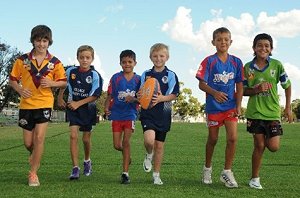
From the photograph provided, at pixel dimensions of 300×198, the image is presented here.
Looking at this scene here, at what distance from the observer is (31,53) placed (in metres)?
6.81

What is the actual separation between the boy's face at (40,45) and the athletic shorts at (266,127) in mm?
3132

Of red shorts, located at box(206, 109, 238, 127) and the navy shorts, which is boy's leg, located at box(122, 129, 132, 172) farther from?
red shorts, located at box(206, 109, 238, 127)

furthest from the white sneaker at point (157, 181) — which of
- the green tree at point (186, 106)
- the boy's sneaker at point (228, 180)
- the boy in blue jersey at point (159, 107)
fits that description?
the green tree at point (186, 106)

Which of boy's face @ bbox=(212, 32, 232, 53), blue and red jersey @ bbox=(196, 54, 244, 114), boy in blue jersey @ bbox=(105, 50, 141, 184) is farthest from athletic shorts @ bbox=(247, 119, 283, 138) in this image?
boy in blue jersey @ bbox=(105, 50, 141, 184)

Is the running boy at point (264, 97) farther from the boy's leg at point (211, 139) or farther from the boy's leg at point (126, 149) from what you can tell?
the boy's leg at point (126, 149)

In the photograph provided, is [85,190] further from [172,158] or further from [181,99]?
[181,99]

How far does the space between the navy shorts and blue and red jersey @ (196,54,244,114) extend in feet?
6.39

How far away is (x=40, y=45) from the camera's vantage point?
21.9ft

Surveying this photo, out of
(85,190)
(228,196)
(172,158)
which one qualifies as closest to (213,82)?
(228,196)

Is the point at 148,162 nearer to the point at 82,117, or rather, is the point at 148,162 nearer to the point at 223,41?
the point at 82,117

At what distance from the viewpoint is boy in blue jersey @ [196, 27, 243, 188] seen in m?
6.62

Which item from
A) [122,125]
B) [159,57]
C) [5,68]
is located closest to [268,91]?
[159,57]

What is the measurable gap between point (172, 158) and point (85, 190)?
4.75 meters

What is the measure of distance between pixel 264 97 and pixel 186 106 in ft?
372
